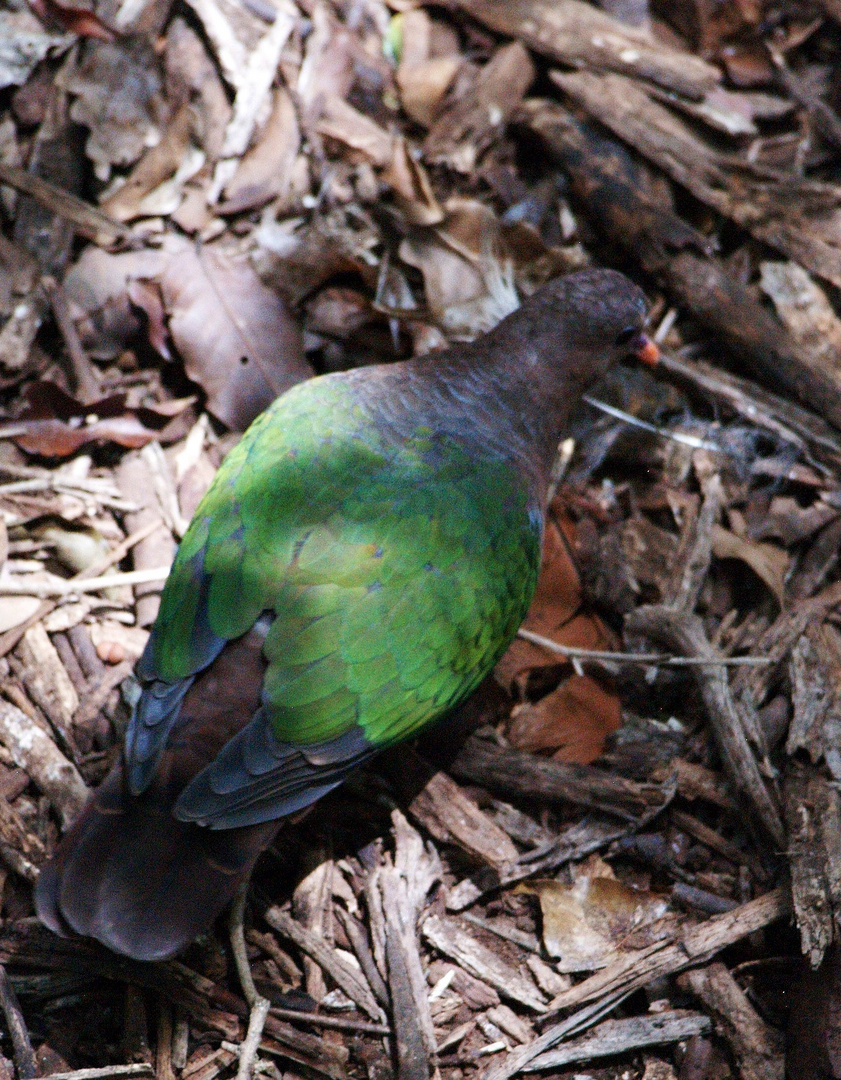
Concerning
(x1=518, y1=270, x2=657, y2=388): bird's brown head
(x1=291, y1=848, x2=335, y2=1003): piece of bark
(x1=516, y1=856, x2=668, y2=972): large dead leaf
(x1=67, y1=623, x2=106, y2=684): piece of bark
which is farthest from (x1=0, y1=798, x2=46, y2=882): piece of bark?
(x1=518, y1=270, x2=657, y2=388): bird's brown head

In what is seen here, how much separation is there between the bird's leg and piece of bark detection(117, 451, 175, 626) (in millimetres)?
1023

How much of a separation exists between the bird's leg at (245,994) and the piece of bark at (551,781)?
79 cm

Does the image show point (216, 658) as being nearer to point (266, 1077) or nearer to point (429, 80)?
point (266, 1077)

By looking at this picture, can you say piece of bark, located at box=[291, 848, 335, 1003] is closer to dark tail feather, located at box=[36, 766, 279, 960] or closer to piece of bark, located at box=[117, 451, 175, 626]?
dark tail feather, located at box=[36, 766, 279, 960]

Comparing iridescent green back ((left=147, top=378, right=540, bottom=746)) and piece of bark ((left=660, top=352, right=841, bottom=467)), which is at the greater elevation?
iridescent green back ((left=147, top=378, right=540, bottom=746))

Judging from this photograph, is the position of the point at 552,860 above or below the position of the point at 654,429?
below

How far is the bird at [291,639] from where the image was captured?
268cm

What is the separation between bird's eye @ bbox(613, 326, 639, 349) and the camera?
3.80 meters

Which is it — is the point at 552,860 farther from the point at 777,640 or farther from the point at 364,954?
the point at 777,640

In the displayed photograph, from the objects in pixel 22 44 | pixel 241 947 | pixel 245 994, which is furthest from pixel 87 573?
pixel 22 44

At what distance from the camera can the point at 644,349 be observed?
3932 mm

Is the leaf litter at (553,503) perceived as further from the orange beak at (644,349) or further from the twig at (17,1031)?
the orange beak at (644,349)

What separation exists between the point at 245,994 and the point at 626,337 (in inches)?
99.7

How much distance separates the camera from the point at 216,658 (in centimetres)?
282
